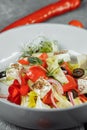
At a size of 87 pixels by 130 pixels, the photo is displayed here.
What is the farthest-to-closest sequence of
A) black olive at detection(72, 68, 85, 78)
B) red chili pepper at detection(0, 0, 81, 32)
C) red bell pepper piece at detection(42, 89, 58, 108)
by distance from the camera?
red chili pepper at detection(0, 0, 81, 32), black olive at detection(72, 68, 85, 78), red bell pepper piece at detection(42, 89, 58, 108)

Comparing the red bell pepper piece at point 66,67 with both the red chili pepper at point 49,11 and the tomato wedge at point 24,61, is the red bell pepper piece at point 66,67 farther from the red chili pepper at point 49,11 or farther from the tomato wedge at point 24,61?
the red chili pepper at point 49,11

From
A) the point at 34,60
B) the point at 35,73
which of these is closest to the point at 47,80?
the point at 35,73

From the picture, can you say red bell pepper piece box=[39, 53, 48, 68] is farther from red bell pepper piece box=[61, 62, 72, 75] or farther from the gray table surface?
the gray table surface

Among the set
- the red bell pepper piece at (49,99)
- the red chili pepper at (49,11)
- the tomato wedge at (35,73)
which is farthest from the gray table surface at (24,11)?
the red bell pepper piece at (49,99)

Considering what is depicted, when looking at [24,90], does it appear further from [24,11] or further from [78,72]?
[24,11]

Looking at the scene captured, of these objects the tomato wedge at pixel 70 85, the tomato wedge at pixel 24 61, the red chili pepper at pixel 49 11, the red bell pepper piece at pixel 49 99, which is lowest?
the red bell pepper piece at pixel 49 99

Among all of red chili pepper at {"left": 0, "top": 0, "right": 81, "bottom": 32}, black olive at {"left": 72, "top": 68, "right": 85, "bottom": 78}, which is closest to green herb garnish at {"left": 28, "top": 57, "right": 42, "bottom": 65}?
black olive at {"left": 72, "top": 68, "right": 85, "bottom": 78}

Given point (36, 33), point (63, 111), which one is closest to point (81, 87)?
point (63, 111)
